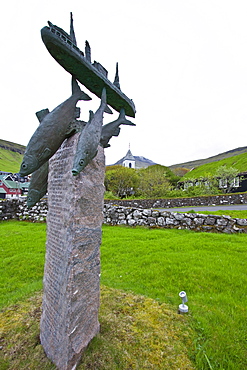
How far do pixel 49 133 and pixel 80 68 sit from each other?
927 millimetres

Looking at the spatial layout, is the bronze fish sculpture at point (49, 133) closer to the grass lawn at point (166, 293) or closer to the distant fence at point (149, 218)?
the grass lawn at point (166, 293)

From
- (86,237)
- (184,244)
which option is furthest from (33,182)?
(184,244)

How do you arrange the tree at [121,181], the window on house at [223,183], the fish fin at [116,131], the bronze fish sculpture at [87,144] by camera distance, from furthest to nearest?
the tree at [121,181], the window on house at [223,183], the fish fin at [116,131], the bronze fish sculpture at [87,144]

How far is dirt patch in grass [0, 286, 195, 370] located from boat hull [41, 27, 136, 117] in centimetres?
360

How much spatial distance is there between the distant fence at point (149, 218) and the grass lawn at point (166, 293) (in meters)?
1.02

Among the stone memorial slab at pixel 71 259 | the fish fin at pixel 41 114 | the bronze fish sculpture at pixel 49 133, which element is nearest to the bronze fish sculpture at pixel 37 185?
the stone memorial slab at pixel 71 259

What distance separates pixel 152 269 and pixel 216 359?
8.08ft

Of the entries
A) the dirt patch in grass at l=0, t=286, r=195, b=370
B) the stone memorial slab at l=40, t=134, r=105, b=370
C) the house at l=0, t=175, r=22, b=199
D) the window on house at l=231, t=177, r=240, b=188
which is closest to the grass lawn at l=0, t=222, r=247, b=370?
the dirt patch in grass at l=0, t=286, r=195, b=370

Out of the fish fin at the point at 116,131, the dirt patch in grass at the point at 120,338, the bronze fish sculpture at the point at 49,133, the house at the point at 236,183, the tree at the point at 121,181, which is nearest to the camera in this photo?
the bronze fish sculpture at the point at 49,133

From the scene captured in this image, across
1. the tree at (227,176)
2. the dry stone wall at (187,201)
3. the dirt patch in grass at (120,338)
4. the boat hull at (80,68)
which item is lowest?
the dirt patch in grass at (120,338)

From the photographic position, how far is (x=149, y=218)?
9727mm

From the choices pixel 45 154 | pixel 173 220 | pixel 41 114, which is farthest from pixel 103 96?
pixel 173 220

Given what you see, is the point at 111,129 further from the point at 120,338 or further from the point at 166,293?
the point at 166,293

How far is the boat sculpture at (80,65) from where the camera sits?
193 centimetres
